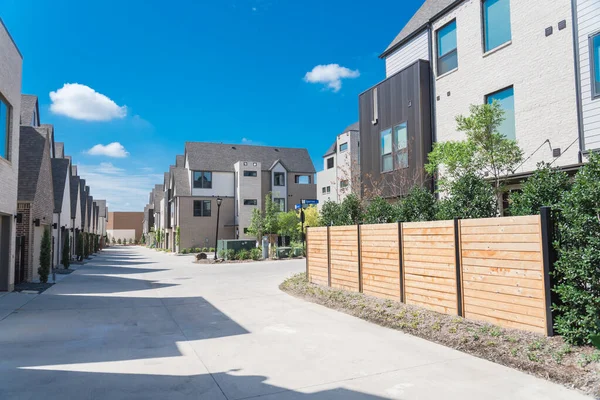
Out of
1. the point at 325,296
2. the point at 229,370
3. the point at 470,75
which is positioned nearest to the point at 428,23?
the point at 470,75

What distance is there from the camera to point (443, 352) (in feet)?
20.6

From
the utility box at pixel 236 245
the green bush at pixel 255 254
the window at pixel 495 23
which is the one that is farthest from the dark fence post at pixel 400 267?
the utility box at pixel 236 245

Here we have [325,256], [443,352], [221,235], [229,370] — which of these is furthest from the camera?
[221,235]

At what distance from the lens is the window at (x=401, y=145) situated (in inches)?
532

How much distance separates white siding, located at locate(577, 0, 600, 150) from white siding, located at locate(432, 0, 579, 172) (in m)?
0.22

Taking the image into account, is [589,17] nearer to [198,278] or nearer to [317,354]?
[317,354]

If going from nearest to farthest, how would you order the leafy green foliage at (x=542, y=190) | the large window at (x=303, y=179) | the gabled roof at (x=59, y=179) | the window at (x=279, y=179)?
1. the leafy green foliage at (x=542, y=190)
2. the gabled roof at (x=59, y=179)
3. the window at (x=279, y=179)
4. the large window at (x=303, y=179)

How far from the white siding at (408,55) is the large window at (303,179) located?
35781 mm

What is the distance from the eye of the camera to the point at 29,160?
16.8 meters

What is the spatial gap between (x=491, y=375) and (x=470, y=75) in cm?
897

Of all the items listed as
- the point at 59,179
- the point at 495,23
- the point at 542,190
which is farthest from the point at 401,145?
the point at 59,179

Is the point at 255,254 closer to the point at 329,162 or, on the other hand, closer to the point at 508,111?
the point at 329,162

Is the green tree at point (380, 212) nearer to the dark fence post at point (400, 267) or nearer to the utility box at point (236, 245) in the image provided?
the dark fence post at point (400, 267)

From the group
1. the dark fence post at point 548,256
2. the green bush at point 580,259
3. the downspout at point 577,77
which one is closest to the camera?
the green bush at point 580,259
